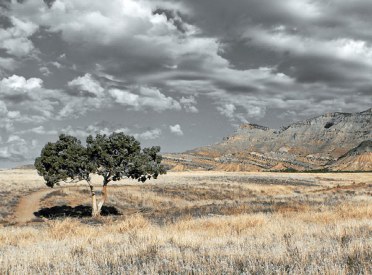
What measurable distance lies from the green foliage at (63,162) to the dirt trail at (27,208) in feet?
15.4

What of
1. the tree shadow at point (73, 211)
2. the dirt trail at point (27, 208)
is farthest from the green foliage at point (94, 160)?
the tree shadow at point (73, 211)

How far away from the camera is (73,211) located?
4206cm

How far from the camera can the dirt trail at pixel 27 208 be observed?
3575 centimetres

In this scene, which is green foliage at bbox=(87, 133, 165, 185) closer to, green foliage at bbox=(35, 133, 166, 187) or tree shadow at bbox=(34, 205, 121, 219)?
green foliage at bbox=(35, 133, 166, 187)

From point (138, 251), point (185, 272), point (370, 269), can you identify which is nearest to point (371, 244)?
point (370, 269)

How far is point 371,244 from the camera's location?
9.25 metres

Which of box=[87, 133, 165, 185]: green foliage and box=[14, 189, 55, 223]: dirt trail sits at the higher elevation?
box=[87, 133, 165, 185]: green foliage

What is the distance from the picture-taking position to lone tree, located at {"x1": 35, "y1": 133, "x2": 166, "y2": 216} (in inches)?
1278

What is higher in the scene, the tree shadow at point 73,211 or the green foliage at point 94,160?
the green foliage at point 94,160

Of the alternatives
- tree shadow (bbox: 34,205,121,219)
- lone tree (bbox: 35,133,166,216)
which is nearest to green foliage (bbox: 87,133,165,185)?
lone tree (bbox: 35,133,166,216)

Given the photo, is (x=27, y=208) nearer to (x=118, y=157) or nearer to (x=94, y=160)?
(x=94, y=160)

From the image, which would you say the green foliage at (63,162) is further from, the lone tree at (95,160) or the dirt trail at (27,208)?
the dirt trail at (27,208)

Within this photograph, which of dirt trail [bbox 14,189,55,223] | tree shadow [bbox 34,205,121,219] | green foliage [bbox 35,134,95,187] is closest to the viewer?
green foliage [bbox 35,134,95,187]

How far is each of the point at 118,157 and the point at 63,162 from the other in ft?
15.6
